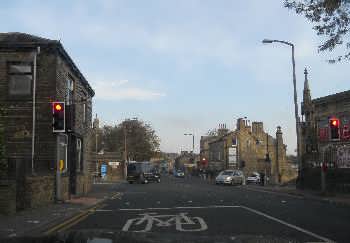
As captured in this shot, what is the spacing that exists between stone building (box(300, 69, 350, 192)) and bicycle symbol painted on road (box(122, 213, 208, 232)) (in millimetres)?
11379

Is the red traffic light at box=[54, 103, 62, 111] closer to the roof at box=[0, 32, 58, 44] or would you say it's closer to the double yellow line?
the double yellow line

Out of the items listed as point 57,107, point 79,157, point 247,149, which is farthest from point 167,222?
point 247,149

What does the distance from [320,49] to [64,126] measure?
9.59m

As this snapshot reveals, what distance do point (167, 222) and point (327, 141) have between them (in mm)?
23460

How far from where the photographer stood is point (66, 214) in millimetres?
15742

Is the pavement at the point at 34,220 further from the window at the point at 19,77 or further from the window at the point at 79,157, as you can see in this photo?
the window at the point at 79,157

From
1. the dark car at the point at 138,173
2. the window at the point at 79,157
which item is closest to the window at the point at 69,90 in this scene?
the window at the point at 79,157

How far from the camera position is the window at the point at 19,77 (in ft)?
78.4

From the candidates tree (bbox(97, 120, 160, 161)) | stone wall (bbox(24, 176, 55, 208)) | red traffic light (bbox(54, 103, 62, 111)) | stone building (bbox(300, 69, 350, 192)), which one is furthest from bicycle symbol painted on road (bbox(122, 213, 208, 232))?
tree (bbox(97, 120, 160, 161))

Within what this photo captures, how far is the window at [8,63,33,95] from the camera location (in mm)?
23906

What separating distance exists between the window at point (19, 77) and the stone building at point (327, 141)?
1453cm

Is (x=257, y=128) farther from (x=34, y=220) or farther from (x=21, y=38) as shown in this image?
(x=34, y=220)

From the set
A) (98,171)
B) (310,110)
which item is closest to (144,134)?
(98,171)

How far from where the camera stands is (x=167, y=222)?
1327 cm
